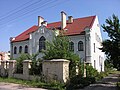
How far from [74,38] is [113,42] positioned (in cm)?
1604

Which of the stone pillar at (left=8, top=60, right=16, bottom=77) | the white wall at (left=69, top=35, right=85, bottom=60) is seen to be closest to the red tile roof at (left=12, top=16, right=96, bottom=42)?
the white wall at (left=69, top=35, right=85, bottom=60)

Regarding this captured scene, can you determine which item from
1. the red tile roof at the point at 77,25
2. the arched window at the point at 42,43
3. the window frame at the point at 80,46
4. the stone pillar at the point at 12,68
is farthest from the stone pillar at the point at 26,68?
the arched window at the point at 42,43

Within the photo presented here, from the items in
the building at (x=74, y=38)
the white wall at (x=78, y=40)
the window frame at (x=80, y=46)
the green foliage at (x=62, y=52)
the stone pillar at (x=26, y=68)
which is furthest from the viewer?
the window frame at (x=80, y=46)

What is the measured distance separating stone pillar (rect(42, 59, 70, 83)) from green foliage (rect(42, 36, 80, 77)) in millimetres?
1424

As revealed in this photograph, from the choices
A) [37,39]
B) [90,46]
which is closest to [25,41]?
[37,39]

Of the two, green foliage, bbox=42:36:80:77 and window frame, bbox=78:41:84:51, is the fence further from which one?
window frame, bbox=78:41:84:51

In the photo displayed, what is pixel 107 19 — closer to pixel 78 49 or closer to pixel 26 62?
pixel 26 62

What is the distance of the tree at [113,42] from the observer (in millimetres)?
16669

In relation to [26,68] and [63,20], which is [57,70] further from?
[63,20]

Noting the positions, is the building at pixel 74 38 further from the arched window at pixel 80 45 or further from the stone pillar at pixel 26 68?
the stone pillar at pixel 26 68

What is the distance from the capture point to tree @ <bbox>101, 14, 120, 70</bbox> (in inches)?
656

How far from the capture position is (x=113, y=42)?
16.9 metres

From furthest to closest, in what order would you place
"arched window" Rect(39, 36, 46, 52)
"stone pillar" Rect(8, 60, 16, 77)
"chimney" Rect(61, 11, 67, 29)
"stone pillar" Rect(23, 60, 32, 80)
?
"arched window" Rect(39, 36, 46, 52) < "chimney" Rect(61, 11, 67, 29) < "stone pillar" Rect(8, 60, 16, 77) < "stone pillar" Rect(23, 60, 32, 80)

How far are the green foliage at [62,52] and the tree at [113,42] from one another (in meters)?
3.15
